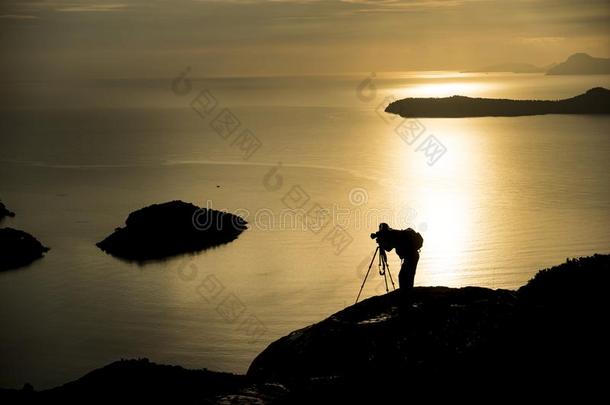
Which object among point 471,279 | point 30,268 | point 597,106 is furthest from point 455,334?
point 597,106

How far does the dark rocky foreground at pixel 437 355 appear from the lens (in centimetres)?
1224

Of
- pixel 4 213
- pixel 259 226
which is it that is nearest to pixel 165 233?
pixel 259 226

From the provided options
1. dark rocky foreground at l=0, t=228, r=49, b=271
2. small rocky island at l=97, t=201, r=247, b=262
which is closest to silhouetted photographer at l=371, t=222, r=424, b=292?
small rocky island at l=97, t=201, r=247, b=262

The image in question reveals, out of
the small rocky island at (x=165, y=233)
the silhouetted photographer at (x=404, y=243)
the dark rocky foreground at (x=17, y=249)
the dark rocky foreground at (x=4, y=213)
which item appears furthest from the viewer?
the dark rocky foreground at (x=4, y=213)

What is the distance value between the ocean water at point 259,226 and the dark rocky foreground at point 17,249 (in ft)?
4.52

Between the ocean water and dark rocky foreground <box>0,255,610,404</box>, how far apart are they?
781 inches

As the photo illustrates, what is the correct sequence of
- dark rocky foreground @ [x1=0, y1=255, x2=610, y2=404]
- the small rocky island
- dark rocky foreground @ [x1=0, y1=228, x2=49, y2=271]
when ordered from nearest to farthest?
dark rocky foreground @ [x1=0, y1=255, x2=610, y2=404] → dark rocky foreground @ [x1=0, y1=228, x2=49, y2=271] → the small rocky island

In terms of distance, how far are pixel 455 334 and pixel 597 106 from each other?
19561 centimetres

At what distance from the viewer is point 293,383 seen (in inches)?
553

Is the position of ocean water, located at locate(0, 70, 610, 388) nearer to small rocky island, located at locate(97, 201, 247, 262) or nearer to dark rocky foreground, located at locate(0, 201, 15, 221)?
small rocky island, located at locate(97, 201, 247, 262)

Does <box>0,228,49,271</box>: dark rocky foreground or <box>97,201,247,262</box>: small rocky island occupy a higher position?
<box>97,201,247,262</box>: small rocky island

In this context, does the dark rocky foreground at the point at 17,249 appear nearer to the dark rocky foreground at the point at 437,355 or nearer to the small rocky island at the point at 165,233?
the small rocky island at the point at 165,233

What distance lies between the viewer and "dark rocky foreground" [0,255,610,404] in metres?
12.2

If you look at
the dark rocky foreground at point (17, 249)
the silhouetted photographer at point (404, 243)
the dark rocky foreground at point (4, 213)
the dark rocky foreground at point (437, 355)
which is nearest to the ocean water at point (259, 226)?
the dark rocky foreground at point (17, 249)
